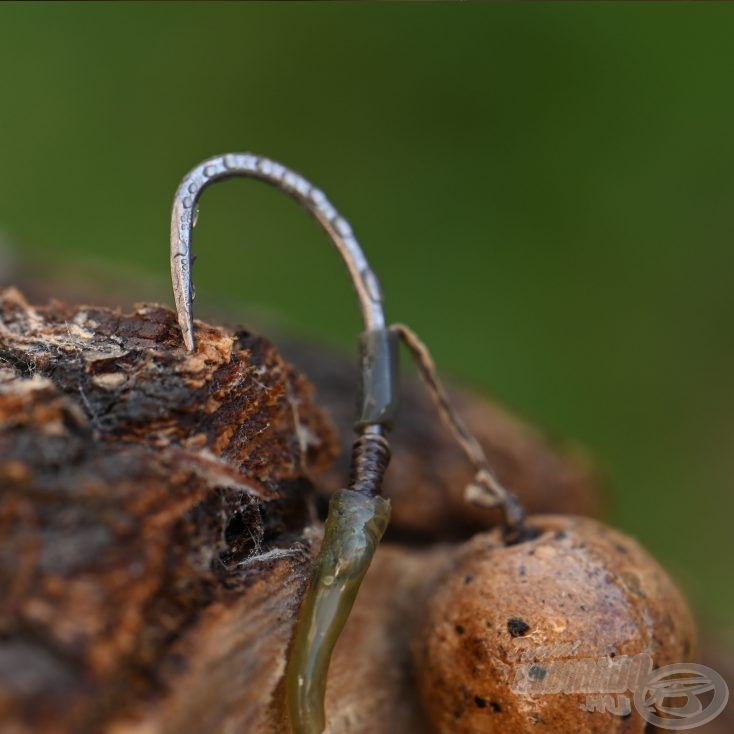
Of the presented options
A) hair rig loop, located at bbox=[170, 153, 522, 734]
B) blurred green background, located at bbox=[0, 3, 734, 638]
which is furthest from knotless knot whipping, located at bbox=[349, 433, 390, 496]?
blurred green background, located at bbox=[0, 3, 734, 638]

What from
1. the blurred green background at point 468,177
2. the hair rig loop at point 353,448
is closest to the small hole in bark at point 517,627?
the hair rig loop at point 353,448

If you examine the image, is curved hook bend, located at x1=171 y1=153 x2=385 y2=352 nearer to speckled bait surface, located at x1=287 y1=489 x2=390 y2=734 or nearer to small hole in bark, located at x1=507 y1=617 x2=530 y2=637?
speckled bait surface, located at x1=287 y1=489 x2=390 y2=734

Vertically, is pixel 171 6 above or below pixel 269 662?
above

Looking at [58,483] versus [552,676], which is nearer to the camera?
[58,483]

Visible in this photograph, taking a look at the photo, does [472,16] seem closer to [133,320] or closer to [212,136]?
[212,136]

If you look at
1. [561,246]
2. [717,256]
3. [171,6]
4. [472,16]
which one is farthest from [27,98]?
[717,256]

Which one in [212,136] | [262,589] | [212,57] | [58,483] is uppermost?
[212,57]
